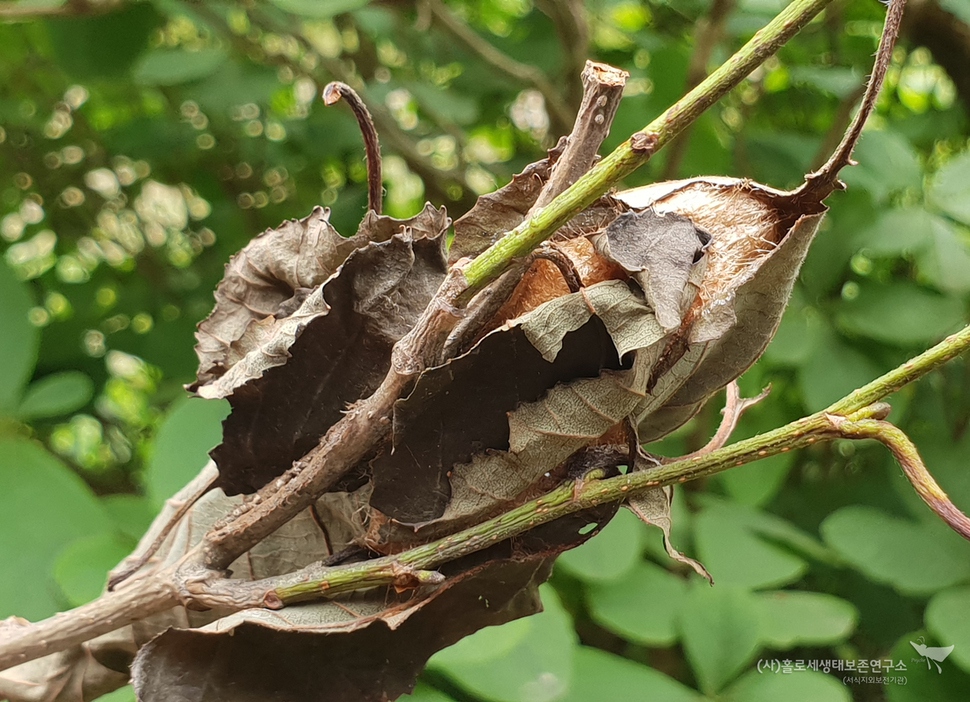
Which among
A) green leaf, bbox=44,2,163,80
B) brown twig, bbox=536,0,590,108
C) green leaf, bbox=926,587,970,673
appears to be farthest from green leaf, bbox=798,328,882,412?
green leaf, bbox=44,2,163,80

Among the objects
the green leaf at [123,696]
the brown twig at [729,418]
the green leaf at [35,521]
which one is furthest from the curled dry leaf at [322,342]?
the green leaf at [35,521]

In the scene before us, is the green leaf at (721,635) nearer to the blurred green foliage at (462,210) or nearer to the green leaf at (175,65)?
the blurred green foliage at (462,210)

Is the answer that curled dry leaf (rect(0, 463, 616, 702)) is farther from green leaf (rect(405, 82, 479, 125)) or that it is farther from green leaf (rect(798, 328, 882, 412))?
green leaf (rect(405, 82, 479, 125))

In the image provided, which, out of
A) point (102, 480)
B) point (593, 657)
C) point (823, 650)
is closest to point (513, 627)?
point (593, 657)

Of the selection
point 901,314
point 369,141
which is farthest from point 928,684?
point 369,141

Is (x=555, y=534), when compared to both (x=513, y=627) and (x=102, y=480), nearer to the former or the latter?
(x=513, y=627)

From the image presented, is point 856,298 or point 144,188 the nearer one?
point 856,298

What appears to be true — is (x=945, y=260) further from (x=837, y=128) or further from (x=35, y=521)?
(x=35, y=521)
